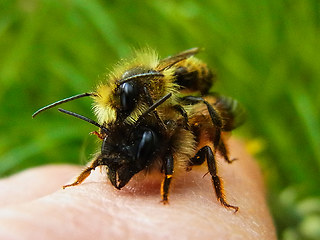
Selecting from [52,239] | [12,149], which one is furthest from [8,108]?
[52,239]

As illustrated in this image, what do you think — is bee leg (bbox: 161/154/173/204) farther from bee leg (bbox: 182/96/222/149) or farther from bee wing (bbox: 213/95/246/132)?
bee wing (bbox: 213/95/246/132)

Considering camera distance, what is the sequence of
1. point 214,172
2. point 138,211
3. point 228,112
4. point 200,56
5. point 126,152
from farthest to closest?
point 200,56
point 228,112
point 214,172
point 126,152
point 138,211

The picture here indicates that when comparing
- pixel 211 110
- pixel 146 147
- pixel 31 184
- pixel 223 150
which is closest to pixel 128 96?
pixel 146 147

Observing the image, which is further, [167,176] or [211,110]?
[211,110]

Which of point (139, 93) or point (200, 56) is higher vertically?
point (139, 93)

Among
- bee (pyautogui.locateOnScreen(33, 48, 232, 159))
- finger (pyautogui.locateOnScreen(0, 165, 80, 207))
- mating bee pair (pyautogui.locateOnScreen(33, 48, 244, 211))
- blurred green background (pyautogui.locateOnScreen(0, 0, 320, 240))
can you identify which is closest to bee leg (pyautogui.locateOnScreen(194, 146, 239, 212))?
mating bee pair (pyautogui.locateOnScreen(33, 48, 244, 211))

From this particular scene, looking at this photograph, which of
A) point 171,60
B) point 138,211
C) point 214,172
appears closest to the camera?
point 138,211

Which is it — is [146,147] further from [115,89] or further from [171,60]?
[171,60]

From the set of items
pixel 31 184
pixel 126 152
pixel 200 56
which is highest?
pixel 126 152

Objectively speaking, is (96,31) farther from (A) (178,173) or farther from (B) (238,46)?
(A) (178,173)
